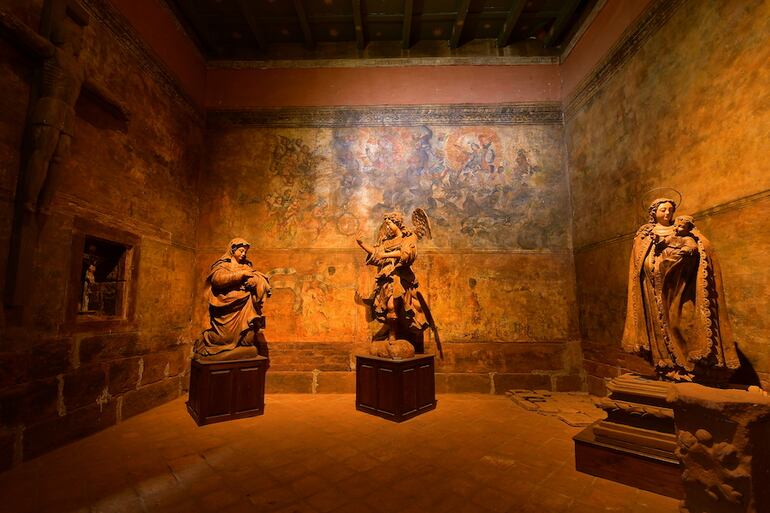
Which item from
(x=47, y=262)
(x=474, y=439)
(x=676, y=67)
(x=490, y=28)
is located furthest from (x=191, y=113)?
(x=676, y=67)

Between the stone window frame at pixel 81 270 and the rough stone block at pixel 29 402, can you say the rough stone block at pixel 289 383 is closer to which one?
the stone window frame at pixel 81 270

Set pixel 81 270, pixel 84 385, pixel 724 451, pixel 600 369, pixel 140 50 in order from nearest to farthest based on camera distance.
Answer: pixel 724 451 < pixel 84 385 < pixel 81 270 < pixel 140 50 < pixel 600 369

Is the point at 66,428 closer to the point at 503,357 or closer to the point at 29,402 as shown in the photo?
the point at 29,402

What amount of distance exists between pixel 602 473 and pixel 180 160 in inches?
288

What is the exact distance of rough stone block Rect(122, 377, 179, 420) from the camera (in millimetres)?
4996

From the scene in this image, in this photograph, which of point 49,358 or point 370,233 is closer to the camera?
point 49,358

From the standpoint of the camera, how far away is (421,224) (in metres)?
6.86

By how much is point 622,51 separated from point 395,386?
5990 mm

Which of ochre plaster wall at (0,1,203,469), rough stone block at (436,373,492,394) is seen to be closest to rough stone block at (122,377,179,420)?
ochre plaster wall at (0,1,203,469)

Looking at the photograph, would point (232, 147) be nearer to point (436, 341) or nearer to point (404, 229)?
point (404, 229)

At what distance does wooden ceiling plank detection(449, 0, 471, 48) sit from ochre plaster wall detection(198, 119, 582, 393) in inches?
73.7

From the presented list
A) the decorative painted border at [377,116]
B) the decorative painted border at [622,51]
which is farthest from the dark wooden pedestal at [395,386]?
the decorative painted border at [622,51]

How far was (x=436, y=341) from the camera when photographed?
6629 millimetres

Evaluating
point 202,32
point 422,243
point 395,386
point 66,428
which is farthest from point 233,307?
→ point 202,32
